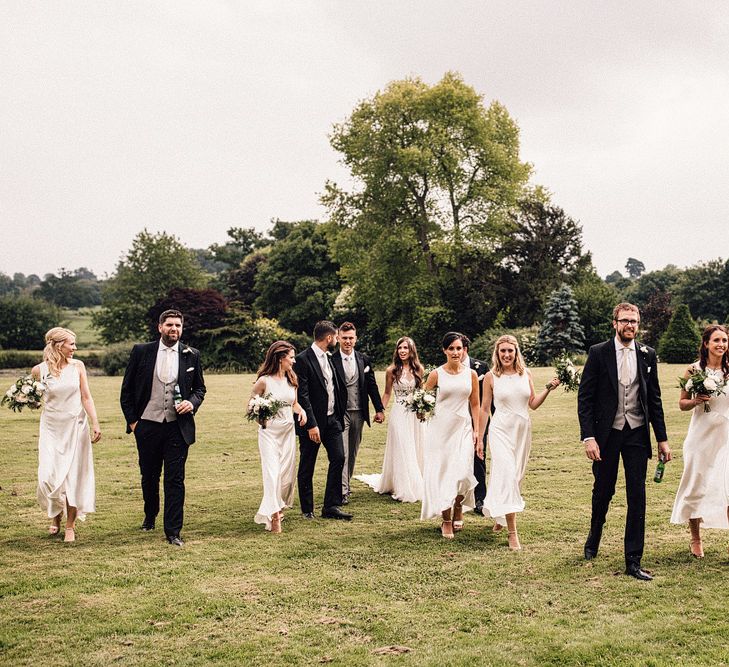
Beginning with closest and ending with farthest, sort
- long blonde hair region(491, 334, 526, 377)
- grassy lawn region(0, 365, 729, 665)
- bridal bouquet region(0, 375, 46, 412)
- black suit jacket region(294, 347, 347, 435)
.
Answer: grassy lawn region(0, 365, 729, 665), long blonde hair region(491, 334, 526, 377), bridal bouquet region(0, 375, 46, 412), black suit jacket region(294, 347, 347, 435)

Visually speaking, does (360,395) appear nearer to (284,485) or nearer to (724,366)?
(284,485)

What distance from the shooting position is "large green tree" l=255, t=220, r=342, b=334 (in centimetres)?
6438

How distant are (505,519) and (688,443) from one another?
2.23 metres

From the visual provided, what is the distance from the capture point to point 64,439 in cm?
952

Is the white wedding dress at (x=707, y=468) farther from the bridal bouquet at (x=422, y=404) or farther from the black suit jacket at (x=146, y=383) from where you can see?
the black suit jacket at (x=146, y=383)

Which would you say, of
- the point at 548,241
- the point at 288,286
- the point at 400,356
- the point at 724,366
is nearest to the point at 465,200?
the point at 548,241

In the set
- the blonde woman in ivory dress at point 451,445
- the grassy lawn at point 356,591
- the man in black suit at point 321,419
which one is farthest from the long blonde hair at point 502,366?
the man in black suit at point 321,419

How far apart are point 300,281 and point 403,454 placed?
53.5m

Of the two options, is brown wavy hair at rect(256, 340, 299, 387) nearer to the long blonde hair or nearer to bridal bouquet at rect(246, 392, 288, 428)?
bridal bouquet at rect(246, 392, 288, 428)

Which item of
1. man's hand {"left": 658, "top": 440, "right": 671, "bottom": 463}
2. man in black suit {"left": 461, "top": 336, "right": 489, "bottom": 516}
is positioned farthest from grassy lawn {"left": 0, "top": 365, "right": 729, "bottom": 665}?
man's hand {"left": 658, "top": 440, "right": 671, "bottom": 463}

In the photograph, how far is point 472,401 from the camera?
968 cm

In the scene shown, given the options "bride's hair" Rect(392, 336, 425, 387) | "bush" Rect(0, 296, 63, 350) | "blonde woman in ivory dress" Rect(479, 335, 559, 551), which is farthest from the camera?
"bush" Rect(0, 296, 63, 350)

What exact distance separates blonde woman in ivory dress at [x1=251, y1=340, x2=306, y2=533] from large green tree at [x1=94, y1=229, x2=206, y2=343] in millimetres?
57439

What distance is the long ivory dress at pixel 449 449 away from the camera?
9.38m
